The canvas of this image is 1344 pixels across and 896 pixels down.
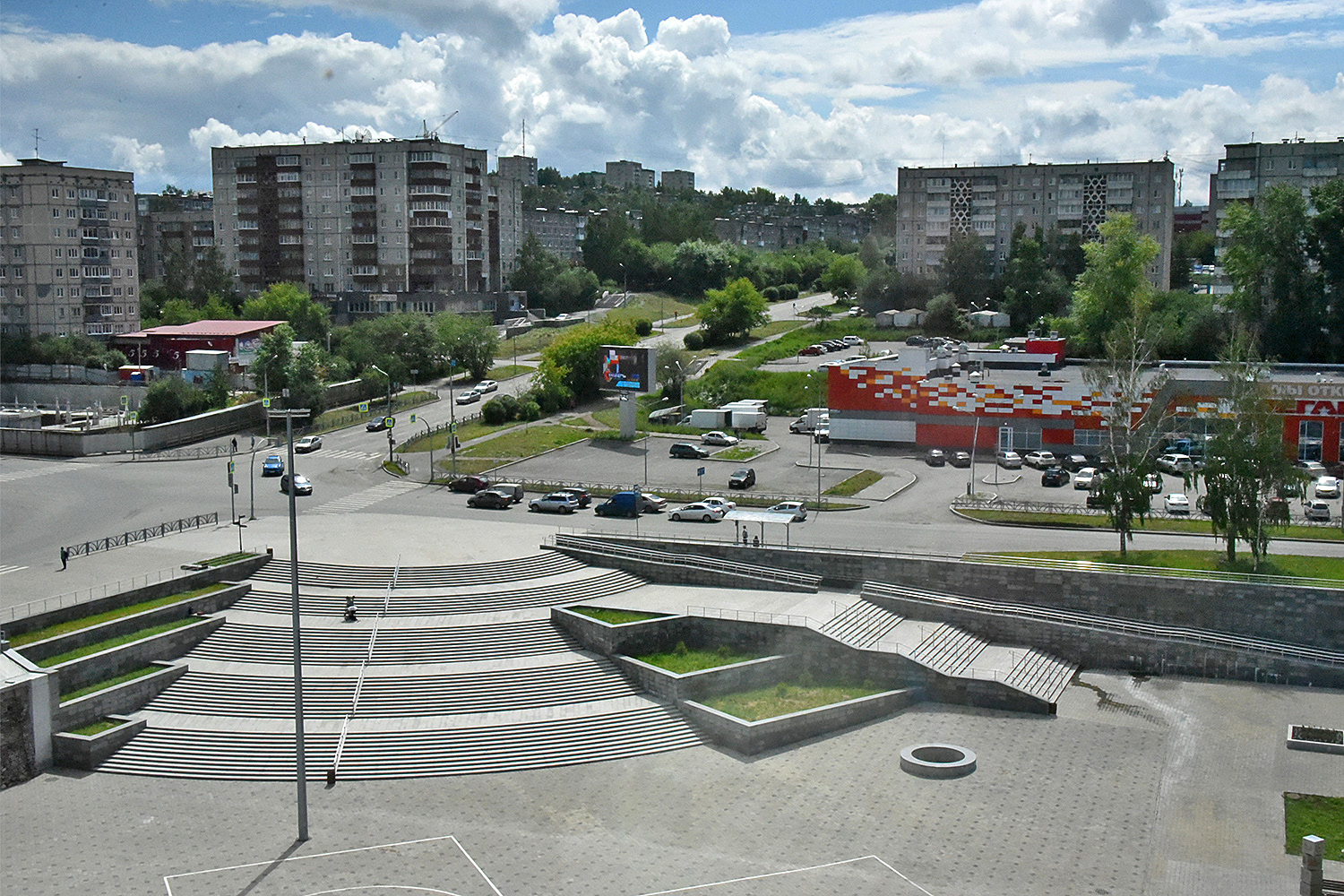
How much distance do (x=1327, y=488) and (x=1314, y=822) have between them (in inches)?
928

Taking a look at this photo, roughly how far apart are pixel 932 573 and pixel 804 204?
170 m

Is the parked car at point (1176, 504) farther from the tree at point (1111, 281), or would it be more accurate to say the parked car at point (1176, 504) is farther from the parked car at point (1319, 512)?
the tree at point (1111, 281)

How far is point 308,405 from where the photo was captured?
6069 cm

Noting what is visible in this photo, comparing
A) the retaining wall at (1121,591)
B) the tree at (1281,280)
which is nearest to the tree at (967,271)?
the tree at (1281,280)

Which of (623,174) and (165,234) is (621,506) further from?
(623,174)

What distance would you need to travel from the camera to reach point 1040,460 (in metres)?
48.3

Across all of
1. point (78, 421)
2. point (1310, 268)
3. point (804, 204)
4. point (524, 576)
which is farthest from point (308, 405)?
point (804, 204)

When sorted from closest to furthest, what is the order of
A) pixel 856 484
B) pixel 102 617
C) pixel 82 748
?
pixel 82 748 → pixel 102 617 → pixel 856 484

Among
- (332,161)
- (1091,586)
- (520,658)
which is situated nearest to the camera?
(520,658)

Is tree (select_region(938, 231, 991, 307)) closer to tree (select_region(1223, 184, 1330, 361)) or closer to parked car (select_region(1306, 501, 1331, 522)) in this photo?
tree (select_region(1223, 184, 1330, 361))

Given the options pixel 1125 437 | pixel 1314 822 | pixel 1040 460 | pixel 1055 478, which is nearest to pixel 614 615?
pixel 1314 822

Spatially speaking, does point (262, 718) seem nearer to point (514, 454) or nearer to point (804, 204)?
point (514, 454)

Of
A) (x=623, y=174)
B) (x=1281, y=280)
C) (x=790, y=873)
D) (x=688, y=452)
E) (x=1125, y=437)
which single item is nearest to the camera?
(x=790, y=873)

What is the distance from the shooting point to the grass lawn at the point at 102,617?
26.5 m
